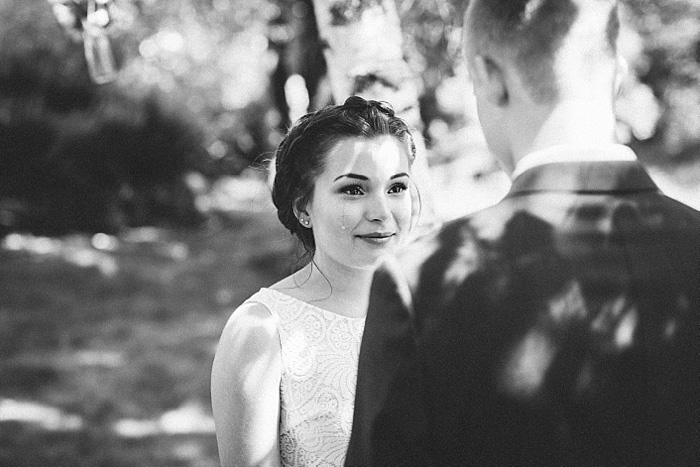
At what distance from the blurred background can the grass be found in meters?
0.02

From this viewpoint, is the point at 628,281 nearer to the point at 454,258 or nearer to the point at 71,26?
the point at 454,258

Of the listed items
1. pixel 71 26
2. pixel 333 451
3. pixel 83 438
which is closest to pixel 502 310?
pixel 333 451

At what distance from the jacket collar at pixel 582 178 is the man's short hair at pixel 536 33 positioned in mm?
136

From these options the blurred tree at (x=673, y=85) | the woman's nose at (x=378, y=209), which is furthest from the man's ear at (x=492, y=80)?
the blurred tree at (x=673, y=85)

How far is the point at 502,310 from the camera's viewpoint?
1436 millimetres

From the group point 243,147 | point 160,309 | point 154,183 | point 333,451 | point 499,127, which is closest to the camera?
point 499,127

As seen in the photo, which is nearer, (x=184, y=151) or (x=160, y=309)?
(x=160, y=309)

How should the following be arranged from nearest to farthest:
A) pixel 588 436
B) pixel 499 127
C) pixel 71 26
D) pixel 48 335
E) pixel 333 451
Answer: pixel 588 436 → pixel 499 127 → pixel 333 451 → pixel 71 26 → pixel 48 335

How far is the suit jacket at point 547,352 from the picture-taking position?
1.42 metres

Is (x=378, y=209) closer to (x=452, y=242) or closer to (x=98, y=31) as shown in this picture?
(x=452, y=242)

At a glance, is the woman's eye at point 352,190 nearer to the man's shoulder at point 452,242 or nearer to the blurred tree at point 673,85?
the man's shoulder at point 452,242

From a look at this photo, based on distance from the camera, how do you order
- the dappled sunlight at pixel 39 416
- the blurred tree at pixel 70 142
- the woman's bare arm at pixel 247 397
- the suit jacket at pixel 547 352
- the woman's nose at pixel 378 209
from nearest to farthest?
1. the suit jacket at pixel 547 352
2. the woman's bare arm at pixel 247 397
3. the woman's nose at pixel 378 209
4. the dappled sunlight at pixel 39 416
5. the blurred tree at pixel 70 142

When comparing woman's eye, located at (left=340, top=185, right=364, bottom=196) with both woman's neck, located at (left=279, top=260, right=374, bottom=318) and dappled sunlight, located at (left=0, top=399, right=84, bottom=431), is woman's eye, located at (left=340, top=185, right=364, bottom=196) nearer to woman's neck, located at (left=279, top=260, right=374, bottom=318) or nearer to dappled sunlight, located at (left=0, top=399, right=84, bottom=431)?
woman's neck, located at (left=279, top=260, right=374, bottom=318)

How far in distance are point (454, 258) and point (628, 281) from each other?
32 cm
